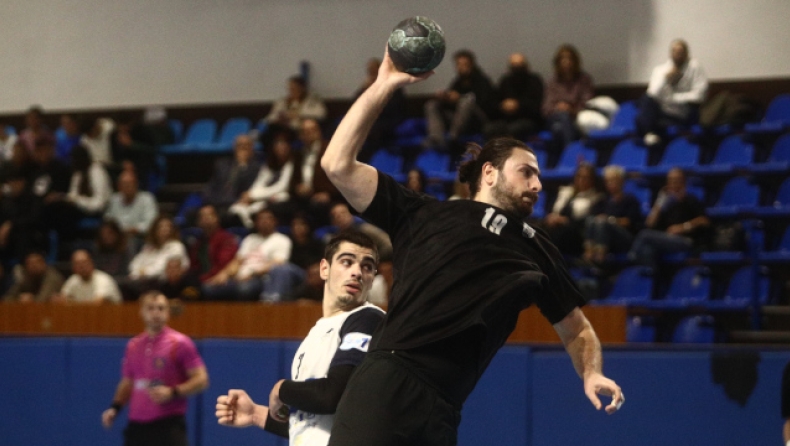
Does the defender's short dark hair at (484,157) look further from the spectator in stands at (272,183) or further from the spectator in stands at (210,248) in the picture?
the spectator in stands at (272,183)

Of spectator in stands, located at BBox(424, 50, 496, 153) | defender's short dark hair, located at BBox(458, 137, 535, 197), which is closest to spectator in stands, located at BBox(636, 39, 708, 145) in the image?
spectator in stands, located at BBox(424, 50, 496, 153)

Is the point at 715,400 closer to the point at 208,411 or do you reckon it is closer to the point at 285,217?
the point at 208,411

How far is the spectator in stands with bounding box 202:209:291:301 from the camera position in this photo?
10.5m

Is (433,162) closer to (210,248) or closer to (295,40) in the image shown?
(210,248)

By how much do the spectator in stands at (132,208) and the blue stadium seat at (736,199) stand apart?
6754 millimetres

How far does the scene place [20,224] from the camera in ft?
44.8

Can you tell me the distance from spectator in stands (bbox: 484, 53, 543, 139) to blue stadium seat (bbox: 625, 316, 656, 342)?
3130mm

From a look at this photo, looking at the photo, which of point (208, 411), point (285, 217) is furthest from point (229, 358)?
point (285, 217)

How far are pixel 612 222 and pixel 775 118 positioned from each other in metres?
2.65

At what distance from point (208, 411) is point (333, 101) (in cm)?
710

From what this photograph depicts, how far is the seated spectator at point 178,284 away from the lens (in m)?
10.8

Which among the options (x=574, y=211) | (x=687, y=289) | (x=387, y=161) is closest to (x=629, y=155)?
(x=574, y=211)

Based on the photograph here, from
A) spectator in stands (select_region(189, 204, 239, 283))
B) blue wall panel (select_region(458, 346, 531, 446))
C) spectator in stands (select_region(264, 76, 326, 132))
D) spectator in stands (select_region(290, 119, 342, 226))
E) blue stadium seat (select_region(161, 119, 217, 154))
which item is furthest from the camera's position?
blue stadium seat (select_region(161, 119, 217, 154))

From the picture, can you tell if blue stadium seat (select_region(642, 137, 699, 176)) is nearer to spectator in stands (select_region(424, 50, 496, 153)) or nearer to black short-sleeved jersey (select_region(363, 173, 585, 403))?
spectator in stands (select_region(424, 50, 496, 153))
